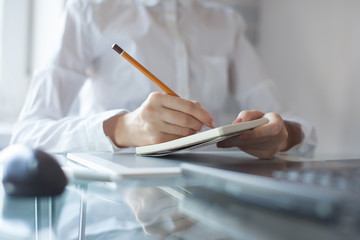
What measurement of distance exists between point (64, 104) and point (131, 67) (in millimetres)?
168

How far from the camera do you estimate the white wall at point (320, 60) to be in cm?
107

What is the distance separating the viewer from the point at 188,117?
19.0 inches

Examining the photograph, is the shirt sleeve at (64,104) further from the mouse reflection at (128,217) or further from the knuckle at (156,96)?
the mouse reflection at (128,217)

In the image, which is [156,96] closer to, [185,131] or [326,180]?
[185,131]

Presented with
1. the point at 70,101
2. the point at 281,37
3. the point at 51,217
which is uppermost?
the point at 281,37

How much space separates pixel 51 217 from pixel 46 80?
0.60 meters

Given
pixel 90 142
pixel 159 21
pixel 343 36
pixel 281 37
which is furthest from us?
pixel 281 37

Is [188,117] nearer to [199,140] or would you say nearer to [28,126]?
[199,140]

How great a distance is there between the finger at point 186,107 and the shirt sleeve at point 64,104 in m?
0.15

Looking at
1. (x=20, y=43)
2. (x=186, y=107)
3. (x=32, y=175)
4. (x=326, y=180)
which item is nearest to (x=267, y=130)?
(x=186, y=107)

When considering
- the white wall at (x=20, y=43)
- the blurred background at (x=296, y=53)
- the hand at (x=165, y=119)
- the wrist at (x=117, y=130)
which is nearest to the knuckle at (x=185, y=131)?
the hand at (x=165, y=119)

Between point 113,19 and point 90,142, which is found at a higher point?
point 113,19

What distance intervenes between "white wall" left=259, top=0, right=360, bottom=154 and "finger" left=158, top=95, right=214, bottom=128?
0.67 metres

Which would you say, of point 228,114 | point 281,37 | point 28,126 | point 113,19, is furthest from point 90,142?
point 281,37
